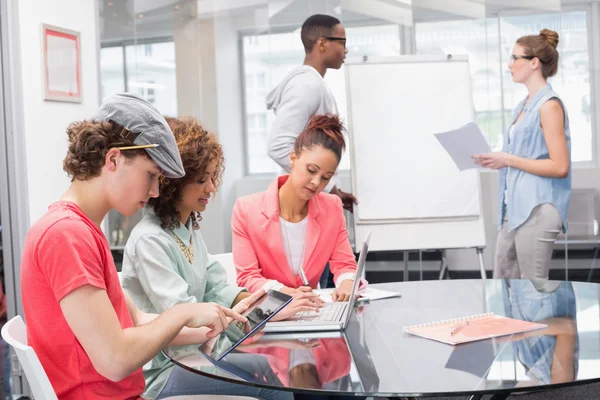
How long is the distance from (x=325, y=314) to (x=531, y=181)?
1857 mm

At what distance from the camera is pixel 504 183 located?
11.8ft

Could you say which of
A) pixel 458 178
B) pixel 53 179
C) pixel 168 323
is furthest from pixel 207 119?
pixel 168 323

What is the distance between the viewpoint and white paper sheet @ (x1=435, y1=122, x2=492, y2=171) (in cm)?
347

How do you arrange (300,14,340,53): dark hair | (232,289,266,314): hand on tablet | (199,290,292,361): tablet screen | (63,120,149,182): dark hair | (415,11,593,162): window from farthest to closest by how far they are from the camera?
(415,11,593,162): window < (300,14,340,53): dark hair < (232,289,266,314): hand on tablet < (199,290,292,361): tablet screen < (63,120,149,182): dark hair

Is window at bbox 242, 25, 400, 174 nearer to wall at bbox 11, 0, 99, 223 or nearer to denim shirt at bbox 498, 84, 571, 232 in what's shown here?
wall at bbox 11, 0, 99, 223

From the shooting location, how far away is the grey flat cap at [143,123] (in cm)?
150

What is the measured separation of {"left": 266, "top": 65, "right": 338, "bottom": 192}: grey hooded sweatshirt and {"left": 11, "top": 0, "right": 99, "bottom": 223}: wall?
1.32 meters

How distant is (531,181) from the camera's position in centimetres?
340

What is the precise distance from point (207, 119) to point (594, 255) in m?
2.74

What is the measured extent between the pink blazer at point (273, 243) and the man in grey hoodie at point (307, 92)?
697 millimetres

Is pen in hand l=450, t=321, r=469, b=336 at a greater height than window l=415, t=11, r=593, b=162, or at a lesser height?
lesser

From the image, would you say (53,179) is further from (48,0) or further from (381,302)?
(381,302)

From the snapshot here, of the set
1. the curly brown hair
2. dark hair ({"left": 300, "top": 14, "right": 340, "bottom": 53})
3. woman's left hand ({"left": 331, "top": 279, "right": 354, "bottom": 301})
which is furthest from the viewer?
dark hair ({"left": 300, "top": 14, "right": 340, "bottom": 53})

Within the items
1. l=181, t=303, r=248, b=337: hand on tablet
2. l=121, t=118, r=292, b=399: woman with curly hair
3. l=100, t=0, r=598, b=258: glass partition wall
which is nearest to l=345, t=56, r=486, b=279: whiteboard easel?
l=100, t=0, r=598, b=258: glass partition wall
